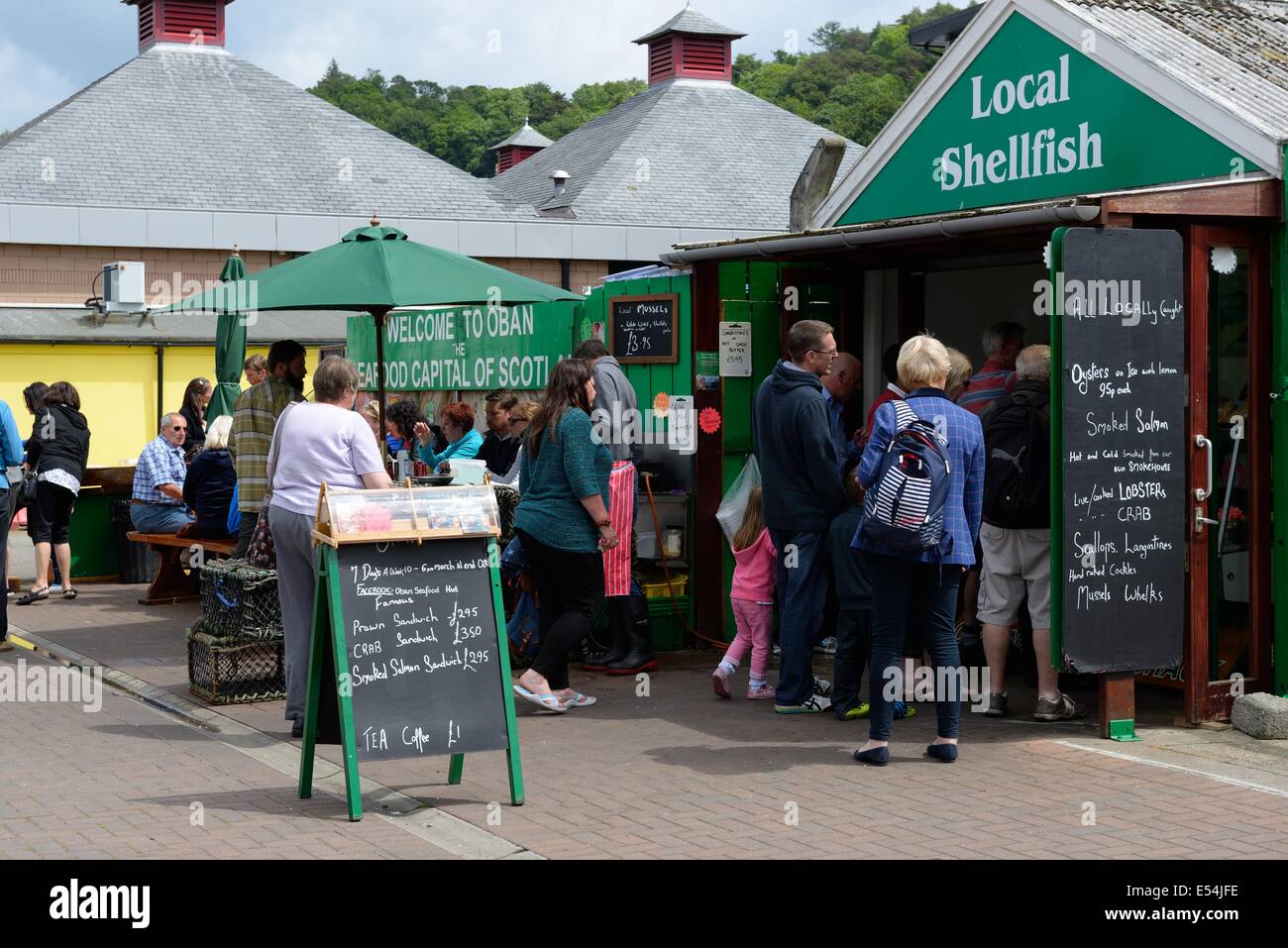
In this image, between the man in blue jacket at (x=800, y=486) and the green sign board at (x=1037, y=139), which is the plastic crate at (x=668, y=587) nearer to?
the man in blue jacket at (x=800, y=486)

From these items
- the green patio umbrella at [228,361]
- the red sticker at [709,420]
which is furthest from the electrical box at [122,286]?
the red sticker at [709,420]

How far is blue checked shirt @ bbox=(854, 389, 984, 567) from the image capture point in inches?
268

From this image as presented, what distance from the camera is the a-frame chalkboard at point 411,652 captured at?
616 centimetres

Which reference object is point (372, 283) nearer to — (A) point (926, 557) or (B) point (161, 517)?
(A) point (926, 557)

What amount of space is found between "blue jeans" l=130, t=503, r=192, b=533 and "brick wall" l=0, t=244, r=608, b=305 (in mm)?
13432

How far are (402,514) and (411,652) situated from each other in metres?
0.55

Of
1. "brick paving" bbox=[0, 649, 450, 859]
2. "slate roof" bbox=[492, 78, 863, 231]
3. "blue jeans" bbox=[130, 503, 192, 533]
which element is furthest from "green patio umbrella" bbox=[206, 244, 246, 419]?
"slate roof" bbox=[492, 78, 863, 231]

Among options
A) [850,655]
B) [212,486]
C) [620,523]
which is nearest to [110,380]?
[212,486]

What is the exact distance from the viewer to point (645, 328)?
10688 millimetres

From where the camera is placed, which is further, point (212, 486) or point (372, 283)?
point (212, 486)

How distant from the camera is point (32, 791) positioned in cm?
662

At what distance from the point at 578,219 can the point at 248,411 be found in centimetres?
2228

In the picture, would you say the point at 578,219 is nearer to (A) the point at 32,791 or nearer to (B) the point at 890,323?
(B) the point at 890,323

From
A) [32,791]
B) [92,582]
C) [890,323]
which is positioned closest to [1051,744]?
[890,323]
